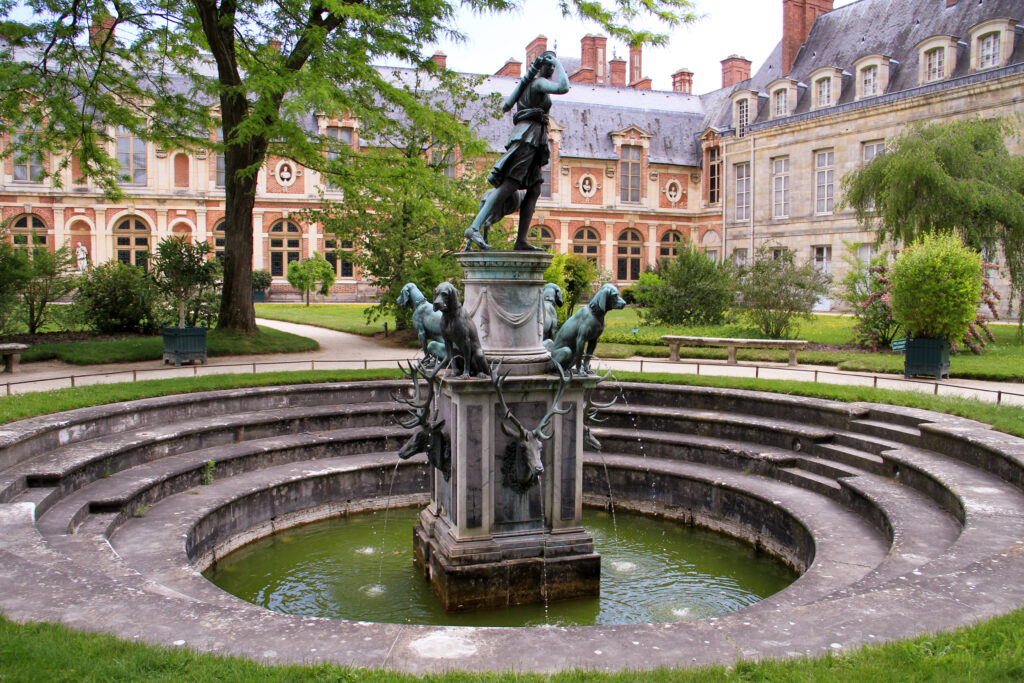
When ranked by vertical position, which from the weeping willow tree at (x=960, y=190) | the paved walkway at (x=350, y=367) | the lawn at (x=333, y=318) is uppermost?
the weeping willow tree at (x=960, y=190)

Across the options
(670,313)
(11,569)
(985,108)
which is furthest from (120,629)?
(985,108)

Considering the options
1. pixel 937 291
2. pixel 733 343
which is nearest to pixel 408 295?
pixel 733 343

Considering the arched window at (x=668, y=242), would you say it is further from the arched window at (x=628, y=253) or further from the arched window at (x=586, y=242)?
the arched window at (x=586, y=242)

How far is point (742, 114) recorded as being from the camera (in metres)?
41.8

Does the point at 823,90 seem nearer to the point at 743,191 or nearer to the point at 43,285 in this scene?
the point at 743,191

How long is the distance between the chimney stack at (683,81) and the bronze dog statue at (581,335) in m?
49.4

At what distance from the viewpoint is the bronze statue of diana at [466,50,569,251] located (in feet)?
24.9

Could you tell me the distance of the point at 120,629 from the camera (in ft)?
14.2

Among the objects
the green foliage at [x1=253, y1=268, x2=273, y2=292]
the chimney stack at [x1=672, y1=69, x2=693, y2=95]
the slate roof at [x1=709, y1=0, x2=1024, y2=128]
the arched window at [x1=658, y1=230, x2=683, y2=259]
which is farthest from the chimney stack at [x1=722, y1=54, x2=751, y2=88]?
the green foliage at [x1=253, y1=268, x2=273, y2=292]

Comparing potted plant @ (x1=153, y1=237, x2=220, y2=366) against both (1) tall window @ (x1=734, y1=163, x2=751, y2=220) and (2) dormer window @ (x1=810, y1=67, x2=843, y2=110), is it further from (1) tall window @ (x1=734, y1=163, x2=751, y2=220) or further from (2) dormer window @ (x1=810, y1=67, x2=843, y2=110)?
(1) tall window @ (x1=734, y1=163, x2=751, y2=220)

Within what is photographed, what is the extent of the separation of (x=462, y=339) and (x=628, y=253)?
42.6 metres

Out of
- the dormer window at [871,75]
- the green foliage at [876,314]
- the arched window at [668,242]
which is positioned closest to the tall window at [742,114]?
the dormer window at [871,75]

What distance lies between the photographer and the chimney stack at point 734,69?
160 feet

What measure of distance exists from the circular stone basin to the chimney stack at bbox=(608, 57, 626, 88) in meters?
47.4
